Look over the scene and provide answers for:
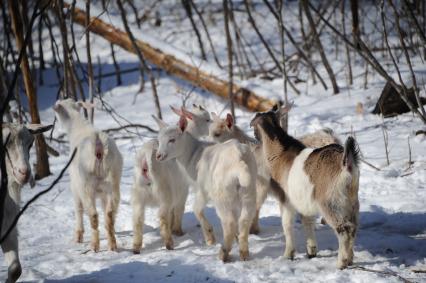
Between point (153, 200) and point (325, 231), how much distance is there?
182 cm

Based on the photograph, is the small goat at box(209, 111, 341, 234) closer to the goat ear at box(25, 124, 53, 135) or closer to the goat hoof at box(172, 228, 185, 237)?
the goat hoof at box(172, 228, 185, 237)

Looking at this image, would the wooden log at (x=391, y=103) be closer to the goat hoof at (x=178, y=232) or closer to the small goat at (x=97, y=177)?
the goat hoof at (x=178, y=232)

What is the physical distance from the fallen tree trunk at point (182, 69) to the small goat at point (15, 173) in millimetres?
6152

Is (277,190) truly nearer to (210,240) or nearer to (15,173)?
(210,240)

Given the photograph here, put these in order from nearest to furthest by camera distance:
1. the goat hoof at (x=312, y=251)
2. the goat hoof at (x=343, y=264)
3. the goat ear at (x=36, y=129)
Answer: the goat hoof at (x=343, y=264), the goat ear at (x=36, y=129), the goat hoof at (x=312, y=251)

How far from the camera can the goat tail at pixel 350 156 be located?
445cm

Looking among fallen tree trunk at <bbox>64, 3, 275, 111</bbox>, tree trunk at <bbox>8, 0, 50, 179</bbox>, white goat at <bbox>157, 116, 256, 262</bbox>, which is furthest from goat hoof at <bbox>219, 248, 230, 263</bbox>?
fallen tree trunk at <bbox>64, 3, 275, 111</bbox>

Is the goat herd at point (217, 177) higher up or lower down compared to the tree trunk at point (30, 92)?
lower down

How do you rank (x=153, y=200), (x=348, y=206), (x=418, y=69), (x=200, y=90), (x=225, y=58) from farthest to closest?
(x=225, y=58), (x=200, y=90), (x=418, y=69), (x=153, y=200), (x=348, y=206)

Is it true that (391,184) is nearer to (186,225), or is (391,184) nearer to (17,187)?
(186,225)

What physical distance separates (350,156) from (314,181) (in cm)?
47

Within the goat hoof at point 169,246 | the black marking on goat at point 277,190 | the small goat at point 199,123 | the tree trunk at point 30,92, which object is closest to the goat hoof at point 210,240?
the goat hoof at point 169,246

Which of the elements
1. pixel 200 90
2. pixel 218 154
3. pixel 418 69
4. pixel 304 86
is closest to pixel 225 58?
pixel 200 90

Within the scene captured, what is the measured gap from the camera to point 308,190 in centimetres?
491
